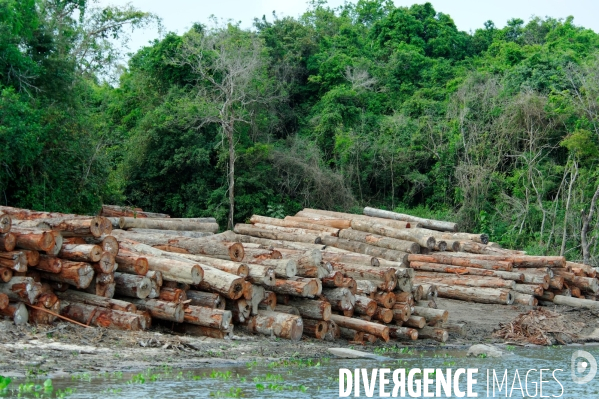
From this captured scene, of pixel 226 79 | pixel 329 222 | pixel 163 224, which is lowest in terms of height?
pixel 163 224

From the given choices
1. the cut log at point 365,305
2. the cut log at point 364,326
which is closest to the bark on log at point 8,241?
the cut log at point 364,326

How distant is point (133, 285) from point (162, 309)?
63cm

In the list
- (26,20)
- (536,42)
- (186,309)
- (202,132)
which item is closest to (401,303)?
(186,309)

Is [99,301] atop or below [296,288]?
below

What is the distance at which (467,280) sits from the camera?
1822 cm

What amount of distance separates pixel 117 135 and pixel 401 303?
65.8 ft

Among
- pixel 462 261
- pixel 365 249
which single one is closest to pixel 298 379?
pixel 462 261

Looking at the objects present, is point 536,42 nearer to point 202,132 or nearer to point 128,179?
point 202,132

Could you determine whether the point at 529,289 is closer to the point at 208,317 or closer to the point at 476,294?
the point at 476,294

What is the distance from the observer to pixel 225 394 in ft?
27.8

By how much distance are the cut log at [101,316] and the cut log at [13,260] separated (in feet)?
3.12

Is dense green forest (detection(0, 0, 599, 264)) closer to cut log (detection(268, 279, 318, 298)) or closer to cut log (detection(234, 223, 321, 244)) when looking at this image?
cut log (detection(234, 223, 321, 244))

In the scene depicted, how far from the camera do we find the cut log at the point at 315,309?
13.2 metres

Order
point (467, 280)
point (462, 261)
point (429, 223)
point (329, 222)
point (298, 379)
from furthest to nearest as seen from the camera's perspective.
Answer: point (429, 223), point (329, 222), point (462, 261), point (467, 280), point (298, 379)
